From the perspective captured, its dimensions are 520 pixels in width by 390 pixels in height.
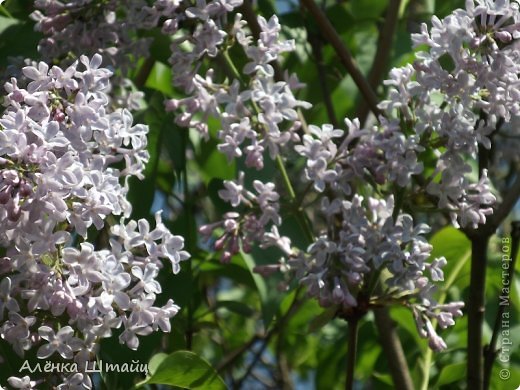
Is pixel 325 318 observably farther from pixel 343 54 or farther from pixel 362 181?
pixel 343 54

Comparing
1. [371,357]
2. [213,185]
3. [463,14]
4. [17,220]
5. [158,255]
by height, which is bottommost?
[371,357]

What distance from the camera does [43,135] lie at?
1.27 m

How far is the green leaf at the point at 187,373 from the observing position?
59.7 inches

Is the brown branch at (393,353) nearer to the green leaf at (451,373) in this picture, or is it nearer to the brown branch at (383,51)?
the green leaf at (451,373)

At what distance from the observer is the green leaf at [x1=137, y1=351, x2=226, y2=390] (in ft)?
4.97

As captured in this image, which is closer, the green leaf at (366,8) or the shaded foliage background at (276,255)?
the shaded foliage background at (276,255)

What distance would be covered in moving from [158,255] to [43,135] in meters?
0.23

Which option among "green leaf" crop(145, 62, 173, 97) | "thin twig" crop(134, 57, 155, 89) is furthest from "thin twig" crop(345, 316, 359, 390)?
"green leaf" crop(145, 62, 173, 97)

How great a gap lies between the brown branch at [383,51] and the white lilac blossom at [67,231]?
72cm

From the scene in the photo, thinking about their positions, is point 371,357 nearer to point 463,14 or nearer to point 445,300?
point 445,300

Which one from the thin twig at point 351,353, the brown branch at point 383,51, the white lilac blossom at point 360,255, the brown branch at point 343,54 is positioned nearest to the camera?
the white lilac blossom at point 360,255

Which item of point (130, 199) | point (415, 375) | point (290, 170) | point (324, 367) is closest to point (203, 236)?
point (130, 199)

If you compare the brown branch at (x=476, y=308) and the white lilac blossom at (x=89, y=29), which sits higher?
the white lilac blossom at (x=89, y=29)

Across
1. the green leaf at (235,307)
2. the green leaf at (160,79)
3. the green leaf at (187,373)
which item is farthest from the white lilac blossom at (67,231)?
the green leaf at (160,79)
